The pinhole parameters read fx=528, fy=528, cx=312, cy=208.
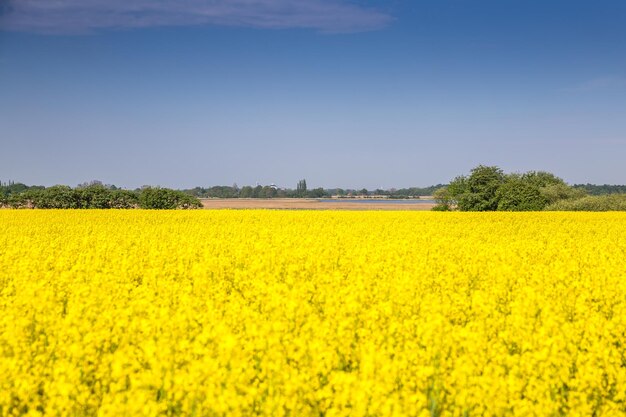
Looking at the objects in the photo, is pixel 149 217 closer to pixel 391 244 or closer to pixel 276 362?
pixel 391 244

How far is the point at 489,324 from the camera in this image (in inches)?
289

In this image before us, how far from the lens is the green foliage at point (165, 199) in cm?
6091

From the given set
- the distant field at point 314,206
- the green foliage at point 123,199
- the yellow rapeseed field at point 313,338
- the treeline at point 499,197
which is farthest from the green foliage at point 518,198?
the yellow rapeseed field at point 313,338

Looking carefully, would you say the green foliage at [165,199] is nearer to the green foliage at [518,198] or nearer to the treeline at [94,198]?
the treeline at [94,198]

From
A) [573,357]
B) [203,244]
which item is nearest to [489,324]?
[573,357]

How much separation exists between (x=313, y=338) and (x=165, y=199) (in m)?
58.4

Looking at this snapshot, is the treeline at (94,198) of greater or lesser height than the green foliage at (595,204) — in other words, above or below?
above

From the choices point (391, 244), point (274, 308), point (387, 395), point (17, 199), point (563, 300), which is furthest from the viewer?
Answer: point (17, 199)

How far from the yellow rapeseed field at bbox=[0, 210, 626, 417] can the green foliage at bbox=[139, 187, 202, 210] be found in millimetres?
47711

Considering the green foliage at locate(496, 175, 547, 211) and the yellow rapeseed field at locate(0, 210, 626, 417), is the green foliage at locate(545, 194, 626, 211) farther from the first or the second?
the yellow rapeseed field at locate(0, 210, 626, 417)

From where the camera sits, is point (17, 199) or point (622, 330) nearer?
point (622, 330)

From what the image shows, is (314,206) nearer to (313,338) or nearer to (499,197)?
(499,197)

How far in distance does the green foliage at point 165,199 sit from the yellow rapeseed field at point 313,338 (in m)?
47.7

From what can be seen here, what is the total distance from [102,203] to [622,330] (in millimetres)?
55469
